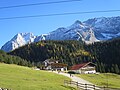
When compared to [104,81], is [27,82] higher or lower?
lower

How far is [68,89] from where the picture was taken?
64125 mm

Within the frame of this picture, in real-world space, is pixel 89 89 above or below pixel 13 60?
below

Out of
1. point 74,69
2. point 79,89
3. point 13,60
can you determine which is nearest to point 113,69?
point 74,69

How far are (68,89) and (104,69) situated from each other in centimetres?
13099

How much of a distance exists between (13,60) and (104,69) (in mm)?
57645

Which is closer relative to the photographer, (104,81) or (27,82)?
(27,82)

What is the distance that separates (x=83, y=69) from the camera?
185 m

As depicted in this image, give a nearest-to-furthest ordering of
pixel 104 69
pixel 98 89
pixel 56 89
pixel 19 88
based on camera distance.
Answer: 1. pixel 19 88
2. pixel 56 89
3. pixel 98 89
4. pixel 104 69

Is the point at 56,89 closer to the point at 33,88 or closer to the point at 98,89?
the point at 33,88

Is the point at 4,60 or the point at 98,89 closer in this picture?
the point at 98,89

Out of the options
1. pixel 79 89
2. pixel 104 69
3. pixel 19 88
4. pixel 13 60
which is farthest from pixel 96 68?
pixel 19 88

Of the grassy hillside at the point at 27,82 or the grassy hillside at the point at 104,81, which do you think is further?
the grassy hillside at the point at 104,81

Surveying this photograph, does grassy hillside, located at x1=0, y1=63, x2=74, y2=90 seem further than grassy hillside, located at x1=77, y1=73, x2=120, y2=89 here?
No

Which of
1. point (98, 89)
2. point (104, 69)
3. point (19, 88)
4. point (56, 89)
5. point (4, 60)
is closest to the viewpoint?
point (19, 88)
